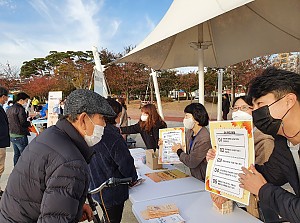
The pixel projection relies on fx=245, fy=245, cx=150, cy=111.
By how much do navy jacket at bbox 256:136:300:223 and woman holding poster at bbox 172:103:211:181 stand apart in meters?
0.76

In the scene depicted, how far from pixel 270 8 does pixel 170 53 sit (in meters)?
2.20

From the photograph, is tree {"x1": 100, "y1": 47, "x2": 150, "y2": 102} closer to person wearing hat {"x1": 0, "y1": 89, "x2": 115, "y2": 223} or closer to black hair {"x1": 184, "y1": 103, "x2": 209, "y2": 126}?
black hair {"x1": 184, "y1": 103, "x2": 209, "y2": 126}

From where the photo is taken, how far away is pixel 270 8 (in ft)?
13.9

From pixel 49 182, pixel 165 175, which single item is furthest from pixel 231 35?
pixel 49 182

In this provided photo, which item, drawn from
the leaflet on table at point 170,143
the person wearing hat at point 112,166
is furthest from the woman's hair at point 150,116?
the person wearing hat at point 112,166

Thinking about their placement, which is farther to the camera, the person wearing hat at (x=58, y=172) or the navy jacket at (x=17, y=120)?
the navy jacket at (x=17, y=120)

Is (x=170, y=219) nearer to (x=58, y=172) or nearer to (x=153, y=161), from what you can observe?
(x=58, y=172)

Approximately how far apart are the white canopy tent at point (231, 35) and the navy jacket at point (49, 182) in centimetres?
227

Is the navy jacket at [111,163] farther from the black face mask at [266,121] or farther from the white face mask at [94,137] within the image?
the black face mask at [266,121]

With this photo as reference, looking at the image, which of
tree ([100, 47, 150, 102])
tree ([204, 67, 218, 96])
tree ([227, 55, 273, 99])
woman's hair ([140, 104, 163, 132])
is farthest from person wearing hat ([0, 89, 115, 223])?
tree ([204, 67, 218, 96])

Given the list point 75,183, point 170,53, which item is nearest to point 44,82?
point 170,53

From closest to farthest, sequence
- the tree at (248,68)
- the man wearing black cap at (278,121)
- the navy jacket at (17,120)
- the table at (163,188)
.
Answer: the man wearing black cap at (278,121)
the table at (163,188)
the navy jacket at (17,120)
the tree at (248,68)

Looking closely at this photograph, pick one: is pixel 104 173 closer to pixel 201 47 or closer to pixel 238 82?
pixel 201 47

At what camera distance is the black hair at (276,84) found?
1.20 m
